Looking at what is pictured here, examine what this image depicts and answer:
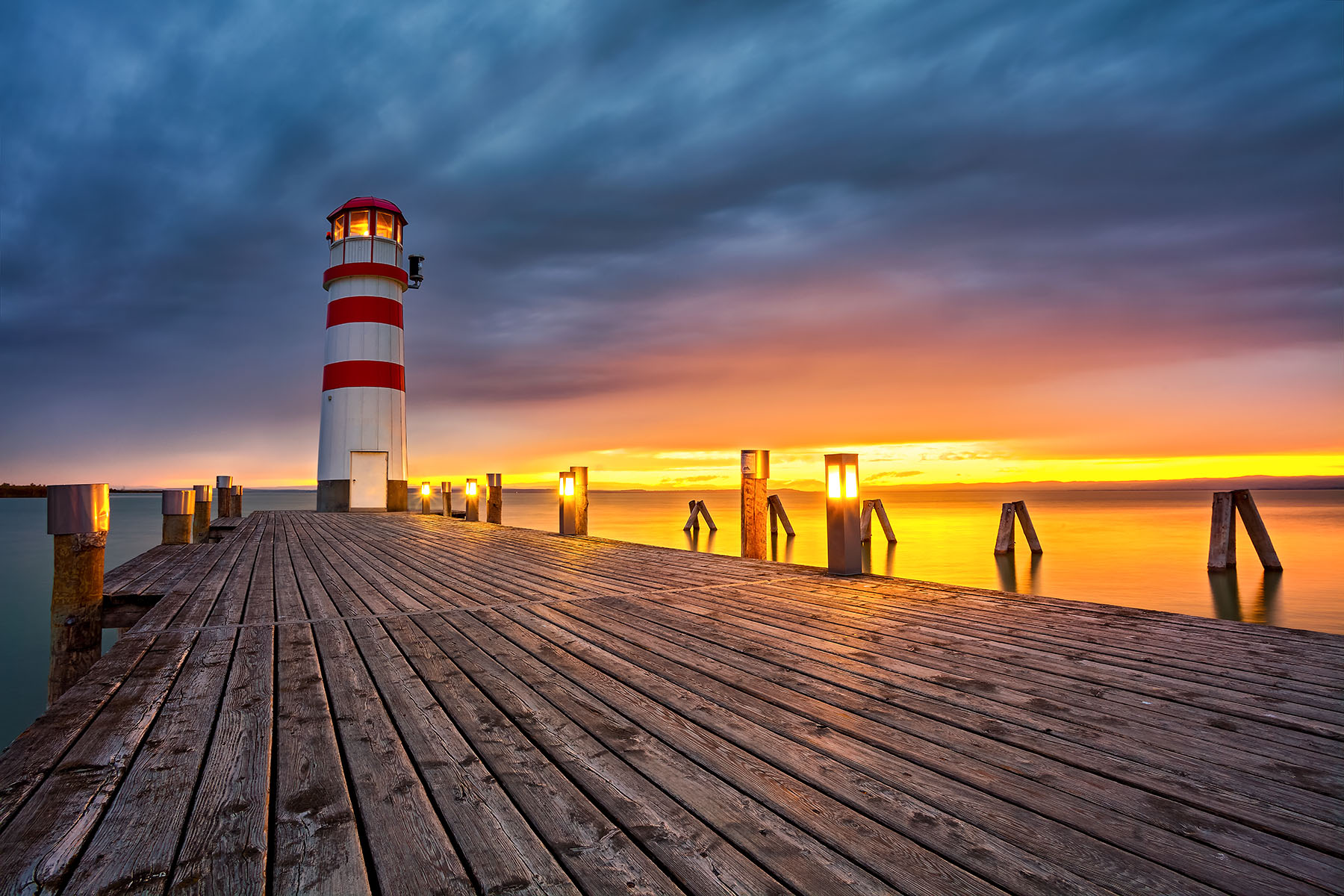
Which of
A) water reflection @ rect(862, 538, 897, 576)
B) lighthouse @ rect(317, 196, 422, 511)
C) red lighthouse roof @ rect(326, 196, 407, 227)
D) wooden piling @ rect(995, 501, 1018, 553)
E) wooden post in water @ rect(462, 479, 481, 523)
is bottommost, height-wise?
water reflection @ rect(862, 538, 897, 576)

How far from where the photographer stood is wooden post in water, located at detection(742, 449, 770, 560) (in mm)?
7645

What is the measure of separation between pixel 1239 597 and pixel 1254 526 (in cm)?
180

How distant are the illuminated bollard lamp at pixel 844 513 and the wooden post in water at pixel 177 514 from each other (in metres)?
8.61

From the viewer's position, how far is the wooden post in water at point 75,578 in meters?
4.27

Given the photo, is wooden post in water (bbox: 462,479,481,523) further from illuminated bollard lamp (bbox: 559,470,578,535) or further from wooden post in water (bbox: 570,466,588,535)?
wooden post in water (bbox: 570,466,588,535)

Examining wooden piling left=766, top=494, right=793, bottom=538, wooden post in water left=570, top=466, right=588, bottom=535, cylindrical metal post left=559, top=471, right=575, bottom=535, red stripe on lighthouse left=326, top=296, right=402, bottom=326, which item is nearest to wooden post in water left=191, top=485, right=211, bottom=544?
red stripe on lighthouse left=326, top=296, right=402, bottom=326

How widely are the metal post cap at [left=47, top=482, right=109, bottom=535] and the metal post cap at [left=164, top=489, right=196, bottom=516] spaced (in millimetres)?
4776

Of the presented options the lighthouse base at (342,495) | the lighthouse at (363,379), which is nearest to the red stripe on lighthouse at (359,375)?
the lighthouse at (363,379)

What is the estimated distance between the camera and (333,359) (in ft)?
53.9

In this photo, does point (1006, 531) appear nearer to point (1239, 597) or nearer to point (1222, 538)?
point (1222, 538)

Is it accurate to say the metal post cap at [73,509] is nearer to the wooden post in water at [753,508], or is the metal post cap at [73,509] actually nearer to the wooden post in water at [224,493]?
the wooden post in water at [753,508]

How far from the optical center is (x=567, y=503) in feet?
31.9

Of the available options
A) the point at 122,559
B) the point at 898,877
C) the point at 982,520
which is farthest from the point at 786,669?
the point at 982,520

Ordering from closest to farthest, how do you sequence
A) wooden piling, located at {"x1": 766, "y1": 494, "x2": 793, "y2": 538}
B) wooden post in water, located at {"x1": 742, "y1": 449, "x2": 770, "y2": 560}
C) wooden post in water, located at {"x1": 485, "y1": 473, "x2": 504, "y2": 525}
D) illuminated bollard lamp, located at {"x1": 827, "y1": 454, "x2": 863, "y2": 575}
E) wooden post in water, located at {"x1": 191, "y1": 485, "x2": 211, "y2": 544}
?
illuminated bollard lamp, located at {"x1": 827, "y1": 454, "x2": 863, "y2": 575} → wooden post in water, located at {"x1": 742, "y1": 449, "x2": 770, "y2": 560} → wooden post in water, located at {"x1": 191, "y1": 485, "x2": 211, "y2": 544} → wooden post in water, located at {"x1": 485, "y1": 473, "x2": 504, "y2": 525} → wooden piling, located at {"x1": 766, "y1": 494, "x2": 793, "y2": 538}
